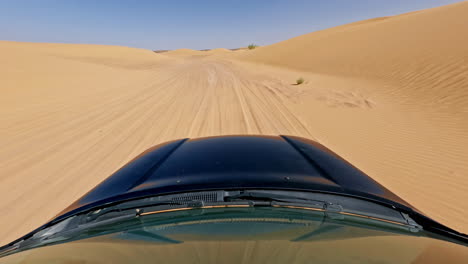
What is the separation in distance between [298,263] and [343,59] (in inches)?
1063

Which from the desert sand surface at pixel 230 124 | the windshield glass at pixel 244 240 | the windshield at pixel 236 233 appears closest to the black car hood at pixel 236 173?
the windshield at pixel 236 233

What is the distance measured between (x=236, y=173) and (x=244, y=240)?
719 millimetres

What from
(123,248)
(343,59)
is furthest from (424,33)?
(123,248)

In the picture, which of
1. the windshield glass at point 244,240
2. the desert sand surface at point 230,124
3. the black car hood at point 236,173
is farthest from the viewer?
the desert sand surface at point 230,124

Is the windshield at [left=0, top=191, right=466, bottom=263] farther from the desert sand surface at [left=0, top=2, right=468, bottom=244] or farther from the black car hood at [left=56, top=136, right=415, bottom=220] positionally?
the desert sand surface at [left=0, top=2, right=468, bottom=244]

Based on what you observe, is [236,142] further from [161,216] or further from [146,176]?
[161,216]

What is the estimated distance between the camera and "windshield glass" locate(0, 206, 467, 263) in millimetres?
1222

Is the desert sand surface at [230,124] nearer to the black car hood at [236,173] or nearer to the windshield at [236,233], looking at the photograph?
the black car hood at [236,173]

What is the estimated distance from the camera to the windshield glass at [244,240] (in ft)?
4.01

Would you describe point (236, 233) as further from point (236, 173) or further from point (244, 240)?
point (236, 173)

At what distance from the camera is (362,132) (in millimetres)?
7457

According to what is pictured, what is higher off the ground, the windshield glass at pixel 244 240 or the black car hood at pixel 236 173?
the black car hood at pixel 236 173

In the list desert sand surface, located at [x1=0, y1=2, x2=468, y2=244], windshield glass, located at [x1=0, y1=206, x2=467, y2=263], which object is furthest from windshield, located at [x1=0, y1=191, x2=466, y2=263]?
desert sand surface, located at [x1=0, y1=2, x2=468, y2=244]

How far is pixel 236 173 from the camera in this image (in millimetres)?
2021
